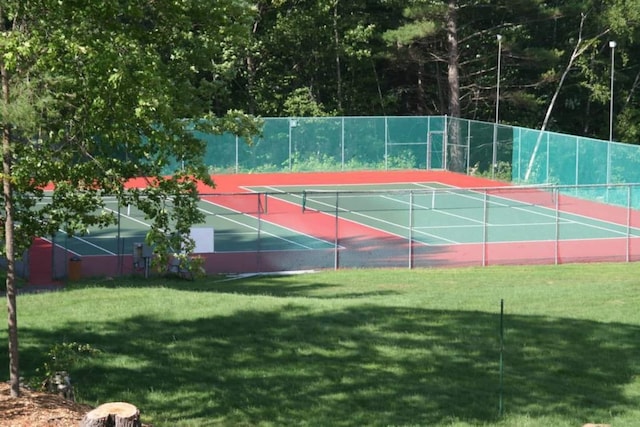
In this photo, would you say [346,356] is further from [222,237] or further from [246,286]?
[222,237]

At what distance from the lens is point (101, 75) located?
1036cm

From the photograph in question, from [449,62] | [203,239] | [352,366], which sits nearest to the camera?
[352,366]

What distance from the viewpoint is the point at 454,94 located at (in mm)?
56781

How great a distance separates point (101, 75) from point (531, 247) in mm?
25198

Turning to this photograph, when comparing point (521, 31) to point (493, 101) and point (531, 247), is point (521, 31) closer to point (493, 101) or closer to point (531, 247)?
point (493, 101)

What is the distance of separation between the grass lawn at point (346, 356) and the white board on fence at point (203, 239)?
25.5 ft

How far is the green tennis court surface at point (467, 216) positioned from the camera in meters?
35.9

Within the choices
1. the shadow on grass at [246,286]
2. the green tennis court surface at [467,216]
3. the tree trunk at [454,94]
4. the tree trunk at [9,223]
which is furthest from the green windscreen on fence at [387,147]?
the tree trunk at [9,223]

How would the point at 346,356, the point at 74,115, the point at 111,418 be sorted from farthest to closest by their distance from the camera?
the point at 346,356
the point at 74,115
the point at 111,418

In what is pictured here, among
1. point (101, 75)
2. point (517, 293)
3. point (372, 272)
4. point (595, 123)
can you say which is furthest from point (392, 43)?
point (101, 75)

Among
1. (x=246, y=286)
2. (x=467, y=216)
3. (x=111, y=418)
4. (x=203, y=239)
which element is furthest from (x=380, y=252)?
(x=111, y=418)

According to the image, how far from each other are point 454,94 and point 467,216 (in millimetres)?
17981

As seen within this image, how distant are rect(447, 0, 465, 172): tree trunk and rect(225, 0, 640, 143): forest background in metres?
0.07

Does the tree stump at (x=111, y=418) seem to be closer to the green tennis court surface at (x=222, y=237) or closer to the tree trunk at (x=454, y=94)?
the green tennis court surface at (x=222, y=237)
